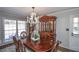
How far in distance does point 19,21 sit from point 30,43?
38cm

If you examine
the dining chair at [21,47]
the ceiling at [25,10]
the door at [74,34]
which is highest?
the ceiling at [25,10]

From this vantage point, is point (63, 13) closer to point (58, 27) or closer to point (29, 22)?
point (58, 27)

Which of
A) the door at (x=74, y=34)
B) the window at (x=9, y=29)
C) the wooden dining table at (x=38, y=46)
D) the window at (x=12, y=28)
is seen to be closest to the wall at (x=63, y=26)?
the door at (x=74, y=34)

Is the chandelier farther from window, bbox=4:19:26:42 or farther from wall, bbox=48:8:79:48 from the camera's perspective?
wall, bbox=48:8:79:48

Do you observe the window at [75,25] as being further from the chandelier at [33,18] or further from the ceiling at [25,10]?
the chandelier at [33,18]

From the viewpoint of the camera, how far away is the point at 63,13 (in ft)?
4.53

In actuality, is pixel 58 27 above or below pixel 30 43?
above

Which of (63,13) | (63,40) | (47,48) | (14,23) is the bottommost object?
(47,48)

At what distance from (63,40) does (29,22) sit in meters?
0.60

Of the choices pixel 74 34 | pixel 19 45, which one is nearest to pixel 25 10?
pixel 19 45

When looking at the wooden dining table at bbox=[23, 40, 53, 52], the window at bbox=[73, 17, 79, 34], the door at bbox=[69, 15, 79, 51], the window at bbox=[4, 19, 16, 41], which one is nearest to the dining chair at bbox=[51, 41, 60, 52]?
the wooden dining table at bbox=[23, 40, 53, 52]

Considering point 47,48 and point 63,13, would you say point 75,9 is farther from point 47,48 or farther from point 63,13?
point 47,48
